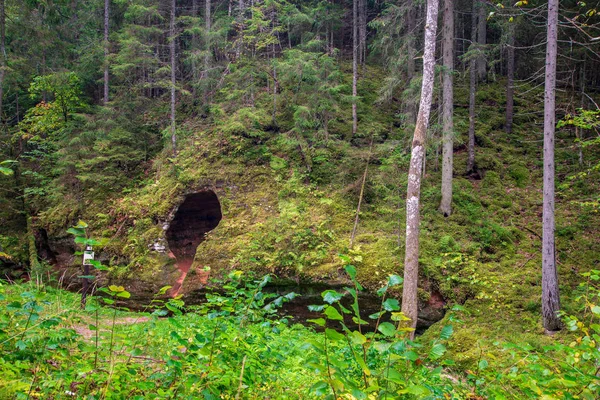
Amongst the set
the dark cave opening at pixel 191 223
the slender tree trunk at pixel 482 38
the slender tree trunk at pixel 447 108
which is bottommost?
the dark cave opening at pixel 191 223

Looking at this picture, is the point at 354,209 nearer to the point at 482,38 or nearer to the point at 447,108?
the point at 447,108

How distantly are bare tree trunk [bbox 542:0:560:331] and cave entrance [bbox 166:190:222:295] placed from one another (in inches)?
440

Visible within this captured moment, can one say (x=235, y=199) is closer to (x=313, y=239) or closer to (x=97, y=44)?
(x=313, y=239)

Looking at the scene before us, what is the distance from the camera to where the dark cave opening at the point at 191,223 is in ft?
46.8

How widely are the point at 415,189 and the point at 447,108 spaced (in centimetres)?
575

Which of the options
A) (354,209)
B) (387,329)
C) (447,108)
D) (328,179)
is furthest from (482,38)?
(387,329)

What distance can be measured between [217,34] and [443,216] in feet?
41.4

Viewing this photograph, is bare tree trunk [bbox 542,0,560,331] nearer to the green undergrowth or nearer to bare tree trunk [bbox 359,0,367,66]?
the green undergrowth

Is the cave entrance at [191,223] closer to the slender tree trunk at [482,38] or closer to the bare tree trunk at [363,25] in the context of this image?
the bare tree trunk at [363,25]

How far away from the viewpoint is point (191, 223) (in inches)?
597

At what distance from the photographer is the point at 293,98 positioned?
607 inches

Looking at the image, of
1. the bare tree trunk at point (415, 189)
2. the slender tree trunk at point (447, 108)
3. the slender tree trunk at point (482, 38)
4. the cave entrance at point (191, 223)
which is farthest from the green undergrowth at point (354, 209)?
the slender tree trunk at point (482, 38)

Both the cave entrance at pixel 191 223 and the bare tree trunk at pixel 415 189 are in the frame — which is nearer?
the bare tree trunk at pixel 415 189

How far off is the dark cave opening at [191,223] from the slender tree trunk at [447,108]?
353 inches
